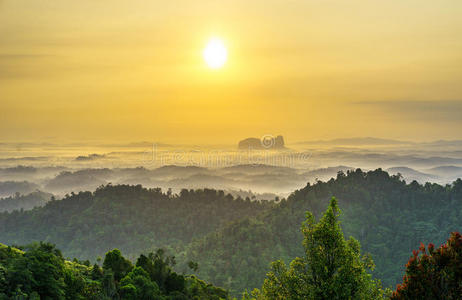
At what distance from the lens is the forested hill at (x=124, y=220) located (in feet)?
549

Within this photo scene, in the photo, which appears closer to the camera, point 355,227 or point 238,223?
point 238,223

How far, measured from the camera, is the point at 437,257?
1727 centimetres

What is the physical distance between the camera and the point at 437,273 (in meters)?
17.2

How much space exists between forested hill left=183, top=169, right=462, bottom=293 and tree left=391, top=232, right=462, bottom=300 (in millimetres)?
87171

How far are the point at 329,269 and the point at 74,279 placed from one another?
76.7 feet

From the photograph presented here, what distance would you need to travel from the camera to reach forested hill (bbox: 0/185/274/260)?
167375 millimetres

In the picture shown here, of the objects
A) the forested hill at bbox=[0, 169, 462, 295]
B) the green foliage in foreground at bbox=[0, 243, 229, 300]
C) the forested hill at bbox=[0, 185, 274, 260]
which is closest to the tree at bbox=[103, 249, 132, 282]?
the green foliage in foreground at bbox=[0, 243, 229, 300]

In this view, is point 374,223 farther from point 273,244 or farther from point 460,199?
point 273,244

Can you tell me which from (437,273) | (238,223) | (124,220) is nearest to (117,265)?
(437,273)

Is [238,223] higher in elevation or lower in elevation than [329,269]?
lower

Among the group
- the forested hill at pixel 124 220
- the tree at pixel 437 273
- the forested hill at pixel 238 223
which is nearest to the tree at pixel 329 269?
the tree at pixel 437 273

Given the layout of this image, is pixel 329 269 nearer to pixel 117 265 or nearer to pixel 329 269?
pixel 329 269

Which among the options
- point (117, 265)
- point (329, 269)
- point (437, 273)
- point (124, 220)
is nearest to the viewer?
point (437, 273)

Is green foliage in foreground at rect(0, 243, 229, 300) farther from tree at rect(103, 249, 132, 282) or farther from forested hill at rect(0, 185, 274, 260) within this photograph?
forested hill at rect(0, 185, 274, 260)
